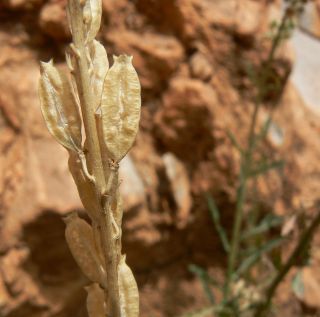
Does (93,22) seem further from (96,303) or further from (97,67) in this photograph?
(96,303)

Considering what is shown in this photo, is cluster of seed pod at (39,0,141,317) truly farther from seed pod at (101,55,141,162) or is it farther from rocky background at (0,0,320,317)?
rocky background at (0,0,320,317)

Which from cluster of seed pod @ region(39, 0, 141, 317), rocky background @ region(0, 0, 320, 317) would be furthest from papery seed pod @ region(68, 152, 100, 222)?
rocky background @ region(0, 0, 320, 317)

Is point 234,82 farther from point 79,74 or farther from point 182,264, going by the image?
point 79,74

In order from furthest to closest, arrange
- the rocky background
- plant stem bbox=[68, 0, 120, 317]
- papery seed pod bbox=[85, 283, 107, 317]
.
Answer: the rocky background, papery seed pod bbox=[85, 283, 107, 317], plant stem bbox=[68, 0, 120, 317]

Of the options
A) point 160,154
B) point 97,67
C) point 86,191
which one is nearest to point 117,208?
point 86,191

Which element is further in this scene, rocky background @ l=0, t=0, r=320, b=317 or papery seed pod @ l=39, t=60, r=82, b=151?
rocky background @ l=0, t=0, r=320, b=317

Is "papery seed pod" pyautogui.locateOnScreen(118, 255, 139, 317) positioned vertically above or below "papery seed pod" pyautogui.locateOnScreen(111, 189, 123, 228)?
below
